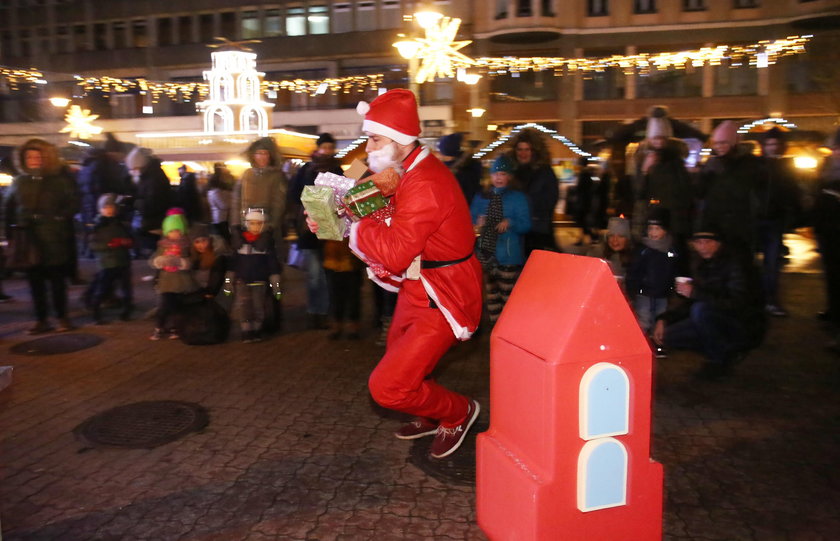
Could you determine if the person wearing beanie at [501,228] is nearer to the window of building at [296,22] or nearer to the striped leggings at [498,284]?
the striped leggings at [498,284]

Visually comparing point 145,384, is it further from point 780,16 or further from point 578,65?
point 780,16

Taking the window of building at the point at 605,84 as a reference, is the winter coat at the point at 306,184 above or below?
below

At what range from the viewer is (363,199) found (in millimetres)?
3691

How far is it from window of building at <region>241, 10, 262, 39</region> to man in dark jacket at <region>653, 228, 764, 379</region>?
35.9 metres

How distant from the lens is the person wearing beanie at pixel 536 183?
7.28 metres

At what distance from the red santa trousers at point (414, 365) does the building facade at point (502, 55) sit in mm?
23483

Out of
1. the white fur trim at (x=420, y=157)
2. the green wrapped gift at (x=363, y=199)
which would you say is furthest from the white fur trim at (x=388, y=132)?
the green wrapped gift at (x=363, y=199)

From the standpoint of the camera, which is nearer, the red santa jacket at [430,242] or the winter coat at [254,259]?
the red santa jacket at [430,242]

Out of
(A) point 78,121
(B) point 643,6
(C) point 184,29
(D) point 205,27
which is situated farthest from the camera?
(C) point 184,29

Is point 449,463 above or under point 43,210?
under

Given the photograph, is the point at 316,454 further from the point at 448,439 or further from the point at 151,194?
the point at 151,194

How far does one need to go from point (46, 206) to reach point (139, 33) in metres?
37.2

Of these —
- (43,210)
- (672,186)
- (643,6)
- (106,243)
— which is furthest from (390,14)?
(672,186)

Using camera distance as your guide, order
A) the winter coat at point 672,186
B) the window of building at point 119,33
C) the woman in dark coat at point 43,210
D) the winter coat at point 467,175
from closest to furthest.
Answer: the winter coat at point 672,186
the woman in dark coat at point 43,210
the winter coat at point 467,175
the window of building at point 119,33
